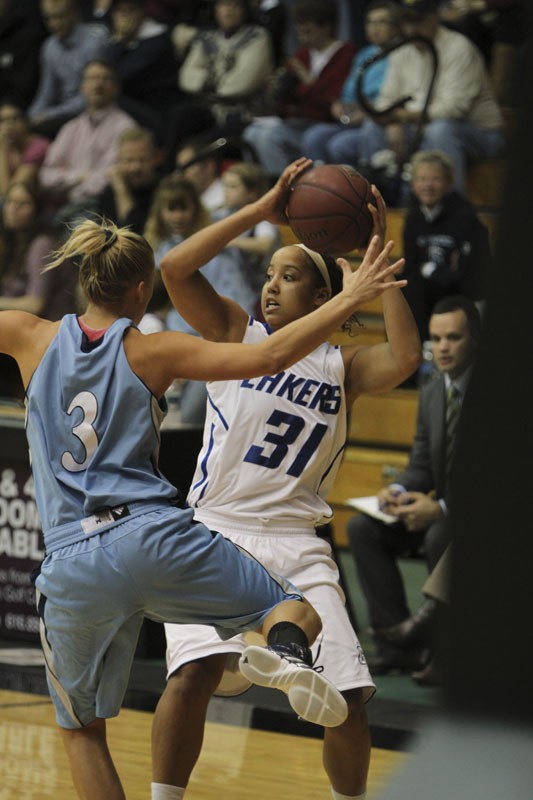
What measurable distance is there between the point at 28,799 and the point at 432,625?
2103 mm

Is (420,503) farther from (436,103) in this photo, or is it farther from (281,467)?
(436,103)

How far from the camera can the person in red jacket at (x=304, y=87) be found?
30.5ft

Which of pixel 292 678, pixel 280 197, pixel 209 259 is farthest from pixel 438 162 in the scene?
pixel 292 678

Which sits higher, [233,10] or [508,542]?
[508,542]

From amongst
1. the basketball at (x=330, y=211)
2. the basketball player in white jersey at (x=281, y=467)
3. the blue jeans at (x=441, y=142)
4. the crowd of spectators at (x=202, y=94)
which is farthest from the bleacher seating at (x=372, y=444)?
the basketball at (x=330, y=211)

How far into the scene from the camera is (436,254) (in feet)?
24.3

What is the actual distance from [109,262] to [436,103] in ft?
19.7

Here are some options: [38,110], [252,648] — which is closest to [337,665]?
[252,648]

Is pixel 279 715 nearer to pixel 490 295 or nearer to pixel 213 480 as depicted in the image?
pixel 213 480

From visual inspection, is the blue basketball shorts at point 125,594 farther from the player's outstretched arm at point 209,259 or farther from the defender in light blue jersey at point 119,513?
the player's outstretched arm at point 209,259

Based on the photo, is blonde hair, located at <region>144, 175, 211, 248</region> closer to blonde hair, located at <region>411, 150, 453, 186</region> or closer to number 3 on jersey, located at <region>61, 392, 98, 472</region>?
blonde hair, located at <region>411, 150, 453, 186</region>

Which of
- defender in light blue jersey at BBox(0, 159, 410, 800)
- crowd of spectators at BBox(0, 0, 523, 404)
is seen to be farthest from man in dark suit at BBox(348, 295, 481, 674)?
defender in light blue jersey at BBox(0, 159, 410, 800)

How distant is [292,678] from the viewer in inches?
110

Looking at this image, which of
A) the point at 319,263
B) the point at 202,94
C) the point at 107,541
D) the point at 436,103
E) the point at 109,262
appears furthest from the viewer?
the point at 202,94
